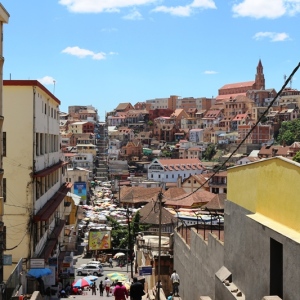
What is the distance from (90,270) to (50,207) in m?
18.0

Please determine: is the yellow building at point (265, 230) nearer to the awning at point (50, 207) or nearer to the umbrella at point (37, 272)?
the umbrella at point (37, 272)

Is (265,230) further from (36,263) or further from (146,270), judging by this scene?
(146,270)

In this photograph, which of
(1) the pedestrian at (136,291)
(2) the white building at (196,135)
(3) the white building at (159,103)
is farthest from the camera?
(3) the white building at (159,103)

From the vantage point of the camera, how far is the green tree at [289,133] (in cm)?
12225

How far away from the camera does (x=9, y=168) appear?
1981 centimetres

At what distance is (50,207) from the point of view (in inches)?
910

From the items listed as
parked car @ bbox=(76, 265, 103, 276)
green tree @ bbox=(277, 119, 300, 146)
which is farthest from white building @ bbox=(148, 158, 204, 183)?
parked car @ bbox=(76, 265, 103, 276)

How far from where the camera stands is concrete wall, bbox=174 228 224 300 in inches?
533

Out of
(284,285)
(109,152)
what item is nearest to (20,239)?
(284,285)

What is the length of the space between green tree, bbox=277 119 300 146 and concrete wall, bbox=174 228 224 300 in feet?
342

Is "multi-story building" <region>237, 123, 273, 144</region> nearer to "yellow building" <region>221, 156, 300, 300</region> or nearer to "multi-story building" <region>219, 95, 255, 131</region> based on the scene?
"multi-story building" <region>219, 95, 255, 131</region>

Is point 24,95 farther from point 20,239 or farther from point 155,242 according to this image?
point 155,242

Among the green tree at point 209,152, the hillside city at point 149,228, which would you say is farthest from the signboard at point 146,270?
the green tree at point 209,152

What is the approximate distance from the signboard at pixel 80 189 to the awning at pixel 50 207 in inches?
2230
